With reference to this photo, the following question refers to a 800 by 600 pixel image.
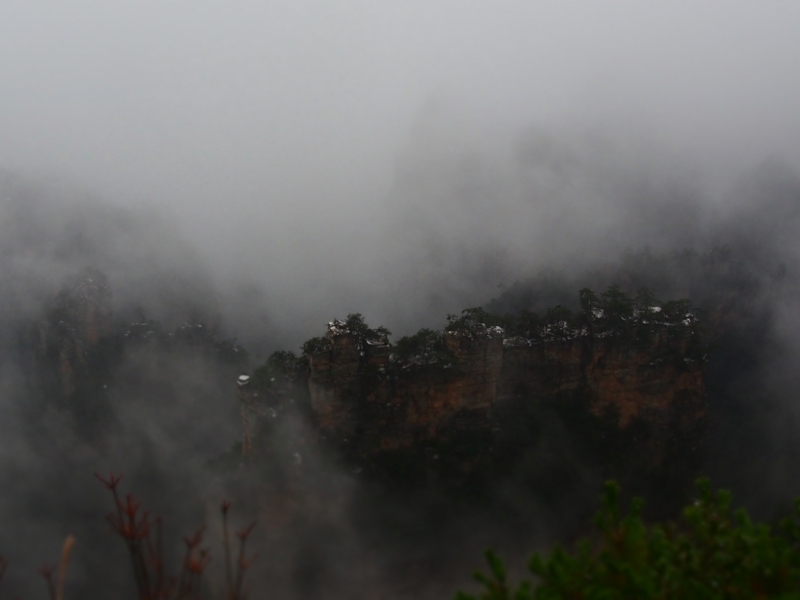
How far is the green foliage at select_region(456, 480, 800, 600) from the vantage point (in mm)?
11719

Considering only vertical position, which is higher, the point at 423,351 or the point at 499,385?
the point at 423,351

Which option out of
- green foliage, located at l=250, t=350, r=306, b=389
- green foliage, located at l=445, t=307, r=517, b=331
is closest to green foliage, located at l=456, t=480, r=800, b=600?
green foliage, located at l=445, t=307, r=517, b=331

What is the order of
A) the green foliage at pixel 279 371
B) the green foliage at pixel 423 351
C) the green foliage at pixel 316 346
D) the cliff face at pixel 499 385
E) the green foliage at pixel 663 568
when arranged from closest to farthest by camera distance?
1. the green foliage at pixel 663 568
2. the green foliage at pixel 316 346
3. the green foliage at pixel 279 371
4. the cliff face at pixel 499 385
5. the green foliage at pixel 423 351

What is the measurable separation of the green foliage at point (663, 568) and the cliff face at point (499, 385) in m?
20.9

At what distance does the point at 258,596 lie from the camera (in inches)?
1193

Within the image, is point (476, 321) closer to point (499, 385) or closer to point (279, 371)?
point (499, 385)

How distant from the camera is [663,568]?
41.5ft

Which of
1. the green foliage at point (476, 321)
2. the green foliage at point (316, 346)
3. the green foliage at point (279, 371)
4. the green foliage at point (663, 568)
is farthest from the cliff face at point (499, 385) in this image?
the green foliage at point (663, 568)

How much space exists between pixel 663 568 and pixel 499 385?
2460cm

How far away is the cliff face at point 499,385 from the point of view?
33.8 metres

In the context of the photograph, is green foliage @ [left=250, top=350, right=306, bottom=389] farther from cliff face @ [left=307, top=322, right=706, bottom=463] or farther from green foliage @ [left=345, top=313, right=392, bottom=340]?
green foliage @ [left=345, top=313, right=392, bottom=340]

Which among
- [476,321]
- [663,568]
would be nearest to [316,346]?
[476,321]

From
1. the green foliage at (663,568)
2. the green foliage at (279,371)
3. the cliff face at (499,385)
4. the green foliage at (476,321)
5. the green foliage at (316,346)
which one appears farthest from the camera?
the green foliage at (476,321)

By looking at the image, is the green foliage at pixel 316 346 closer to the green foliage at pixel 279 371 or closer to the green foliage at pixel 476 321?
the green foliage at pixel 279 371
